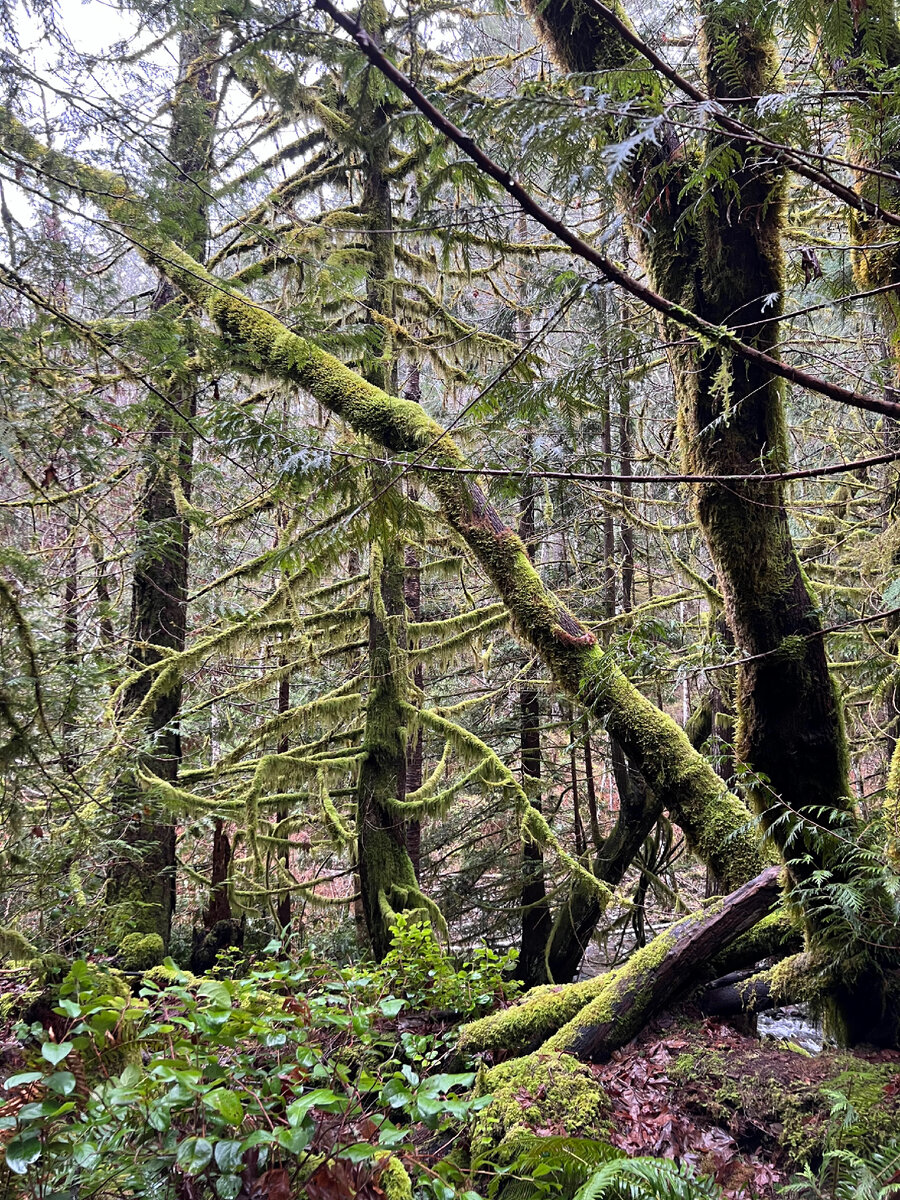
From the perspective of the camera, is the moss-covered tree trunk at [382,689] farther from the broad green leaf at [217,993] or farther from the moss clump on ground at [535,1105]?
the broad green leaf at [217,993]

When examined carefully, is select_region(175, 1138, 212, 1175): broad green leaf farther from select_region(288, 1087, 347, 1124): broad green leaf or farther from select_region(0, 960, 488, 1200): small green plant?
→ select_region(288, 1087, 347, 1124): broad green leaf

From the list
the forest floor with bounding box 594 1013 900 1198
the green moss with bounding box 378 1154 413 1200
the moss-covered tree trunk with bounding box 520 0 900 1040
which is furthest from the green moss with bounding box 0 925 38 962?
the moss-covered tree trunk with bounding box 520 0 900 1040

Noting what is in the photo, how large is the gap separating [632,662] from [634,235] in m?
2.06

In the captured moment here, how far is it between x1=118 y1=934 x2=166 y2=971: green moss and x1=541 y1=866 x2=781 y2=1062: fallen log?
4.17m

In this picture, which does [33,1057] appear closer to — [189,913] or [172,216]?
[172,216]

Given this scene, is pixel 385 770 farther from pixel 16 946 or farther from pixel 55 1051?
pixel 55 1051

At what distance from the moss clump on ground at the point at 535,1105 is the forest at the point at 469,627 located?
0.07 ft

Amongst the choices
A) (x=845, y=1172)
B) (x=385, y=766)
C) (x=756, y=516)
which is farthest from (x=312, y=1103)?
(x=385, y=766)

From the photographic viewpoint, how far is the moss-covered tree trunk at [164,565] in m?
4.04

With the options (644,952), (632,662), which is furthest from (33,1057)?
(644,952)

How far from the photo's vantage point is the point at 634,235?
3.14 m

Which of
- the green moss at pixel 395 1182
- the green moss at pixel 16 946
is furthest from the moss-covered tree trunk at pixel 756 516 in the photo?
the green moss at pixel 16 946

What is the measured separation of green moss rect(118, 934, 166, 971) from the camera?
5.88 meters

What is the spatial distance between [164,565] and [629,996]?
6.07 metres
